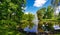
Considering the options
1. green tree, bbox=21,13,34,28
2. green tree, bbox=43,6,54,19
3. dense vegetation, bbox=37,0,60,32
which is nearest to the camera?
green tree, bbox=21,13,34,28

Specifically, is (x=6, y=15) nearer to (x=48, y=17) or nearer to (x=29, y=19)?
(x=29, y=19)

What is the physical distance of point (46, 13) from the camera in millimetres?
18656

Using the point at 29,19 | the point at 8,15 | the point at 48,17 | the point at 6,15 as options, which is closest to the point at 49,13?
the point at 48,17

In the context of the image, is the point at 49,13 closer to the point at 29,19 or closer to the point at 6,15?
the point at 29,19

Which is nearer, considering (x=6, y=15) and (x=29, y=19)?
(x=6, y=15)

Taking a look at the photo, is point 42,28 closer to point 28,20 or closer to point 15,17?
point 28,20

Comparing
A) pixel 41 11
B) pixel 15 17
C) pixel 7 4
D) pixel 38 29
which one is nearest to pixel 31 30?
pixel 38 29

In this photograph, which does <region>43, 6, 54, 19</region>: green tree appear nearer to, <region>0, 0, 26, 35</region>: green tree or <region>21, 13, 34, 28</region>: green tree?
<region>21, 13, 34, 28</region>: green tree

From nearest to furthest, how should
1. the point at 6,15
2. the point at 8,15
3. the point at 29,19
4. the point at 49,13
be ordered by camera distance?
the point at 6,15 < the point at 8,15 < the point at 29,19 < the point at 49,13

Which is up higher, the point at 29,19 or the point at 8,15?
the point at 8,15

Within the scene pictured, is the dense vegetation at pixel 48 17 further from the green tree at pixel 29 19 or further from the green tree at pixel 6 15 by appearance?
the green tree at pixel 6 15

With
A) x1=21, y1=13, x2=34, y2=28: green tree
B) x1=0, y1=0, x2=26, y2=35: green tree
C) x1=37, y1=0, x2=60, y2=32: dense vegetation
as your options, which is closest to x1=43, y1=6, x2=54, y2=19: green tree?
x1=37, y1=0, x2=60, y2=32: dense vegetation

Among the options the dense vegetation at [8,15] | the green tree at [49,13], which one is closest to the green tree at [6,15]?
the dense vegetation at [8,15]

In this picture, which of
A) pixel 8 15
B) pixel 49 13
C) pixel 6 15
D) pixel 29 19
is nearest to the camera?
pixel 6 15
